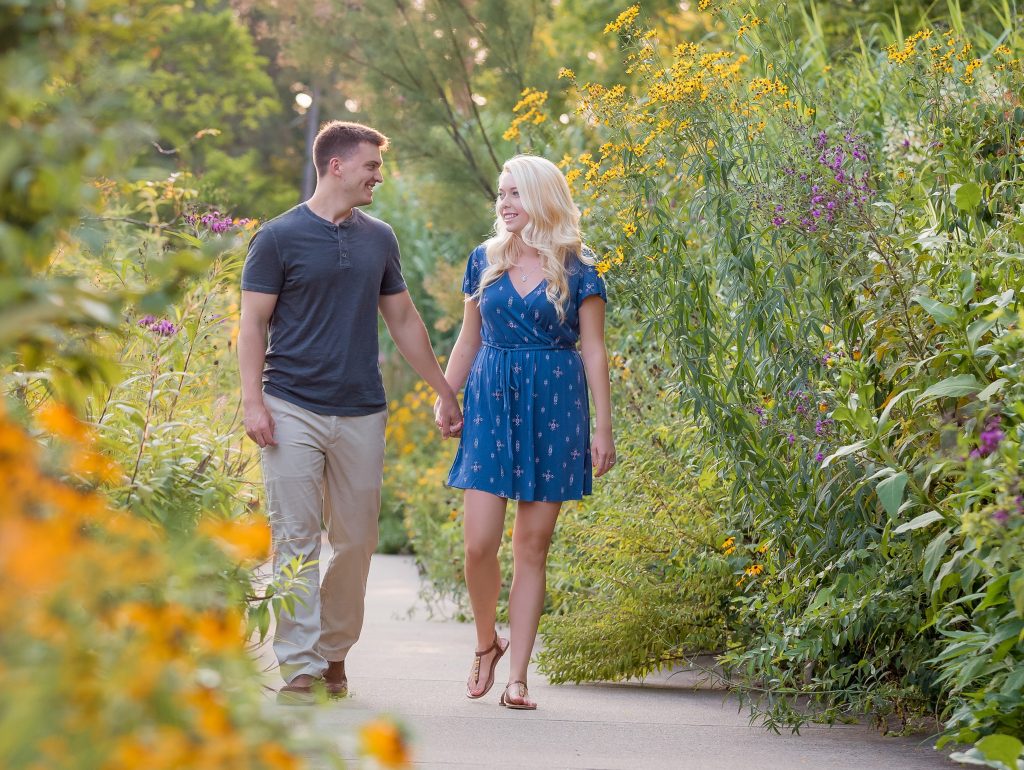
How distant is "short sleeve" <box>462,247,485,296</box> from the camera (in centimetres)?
539

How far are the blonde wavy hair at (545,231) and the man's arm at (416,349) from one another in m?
0.33


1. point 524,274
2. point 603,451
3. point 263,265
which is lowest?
point 603,451

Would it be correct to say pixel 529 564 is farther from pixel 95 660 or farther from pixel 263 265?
pixel 95 660

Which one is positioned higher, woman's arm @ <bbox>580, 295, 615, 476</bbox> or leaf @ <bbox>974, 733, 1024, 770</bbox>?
woman's arm @ <bbox>580, 295, 615, 476</bbox>

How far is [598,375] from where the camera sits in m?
5.14

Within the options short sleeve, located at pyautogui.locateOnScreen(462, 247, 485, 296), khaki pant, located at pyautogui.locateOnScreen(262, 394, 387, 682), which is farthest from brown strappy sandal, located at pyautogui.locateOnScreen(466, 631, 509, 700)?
short sleeve, located at pyautogui.locateOnScreen(462, 247, 485, 296)

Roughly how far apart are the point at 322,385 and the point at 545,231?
1.02m

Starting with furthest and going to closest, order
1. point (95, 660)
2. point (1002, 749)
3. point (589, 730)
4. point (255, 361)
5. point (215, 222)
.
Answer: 1. point (215, 222)
2. point (255, 361)
3. point (589, 730)
4. point (1002, 749)
5. point (95, 660)

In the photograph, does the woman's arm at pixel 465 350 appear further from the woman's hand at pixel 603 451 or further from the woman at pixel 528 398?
the woman's hand at pixel 603 451

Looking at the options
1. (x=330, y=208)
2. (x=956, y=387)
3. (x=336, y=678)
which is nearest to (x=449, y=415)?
(x=330, y=208)

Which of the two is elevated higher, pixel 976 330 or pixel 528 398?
pixel 976 330

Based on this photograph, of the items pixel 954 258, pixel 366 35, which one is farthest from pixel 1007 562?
pixel 366 35

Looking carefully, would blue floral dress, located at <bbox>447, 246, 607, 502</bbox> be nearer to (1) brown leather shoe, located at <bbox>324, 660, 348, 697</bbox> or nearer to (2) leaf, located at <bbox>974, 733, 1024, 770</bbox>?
(1) brown leather shoe, located at <bbox>324, 660, 348, 697</bbox>

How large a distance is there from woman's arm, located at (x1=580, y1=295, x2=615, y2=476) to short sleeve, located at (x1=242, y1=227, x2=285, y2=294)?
1145 millimetres
